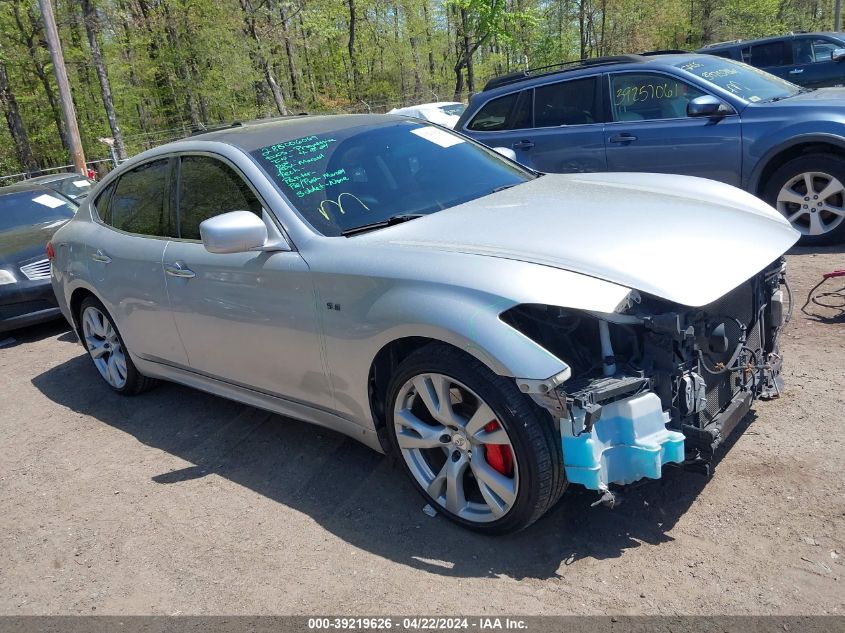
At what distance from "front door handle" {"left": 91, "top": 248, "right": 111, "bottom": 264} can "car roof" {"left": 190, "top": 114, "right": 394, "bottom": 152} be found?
995 mm

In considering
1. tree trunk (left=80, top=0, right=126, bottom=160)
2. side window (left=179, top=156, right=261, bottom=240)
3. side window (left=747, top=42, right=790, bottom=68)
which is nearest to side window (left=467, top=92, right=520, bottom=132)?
side window (left=179, top=156, right=261, bottom=240)

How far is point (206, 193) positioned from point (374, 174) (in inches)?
39.6

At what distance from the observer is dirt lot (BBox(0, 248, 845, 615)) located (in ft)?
8.48

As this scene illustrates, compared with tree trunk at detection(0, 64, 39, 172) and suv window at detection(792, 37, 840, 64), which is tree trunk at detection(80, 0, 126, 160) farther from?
suv window at detection(792, 37, 840, 64)

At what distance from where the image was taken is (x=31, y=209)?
8.73 m

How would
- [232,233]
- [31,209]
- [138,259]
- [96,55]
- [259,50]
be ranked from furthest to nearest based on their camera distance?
[259,50] → [96,55] → [31,209] → [138,259] → [232,233]

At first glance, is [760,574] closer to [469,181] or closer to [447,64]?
[469,181]

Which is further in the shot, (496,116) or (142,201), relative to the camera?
(496,116)

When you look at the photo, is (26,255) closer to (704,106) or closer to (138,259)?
(138,259)

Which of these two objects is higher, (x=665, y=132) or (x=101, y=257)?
(x=665, y=132)

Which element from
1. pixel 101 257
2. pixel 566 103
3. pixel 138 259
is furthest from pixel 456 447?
pixel 566 103

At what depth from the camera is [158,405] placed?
4953 millimetres

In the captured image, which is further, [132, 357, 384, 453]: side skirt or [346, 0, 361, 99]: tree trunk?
[346, 0, 361, 99]: tree trunk

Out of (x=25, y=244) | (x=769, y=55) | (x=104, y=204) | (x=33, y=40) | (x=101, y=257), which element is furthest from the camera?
(x=33, y=40)
